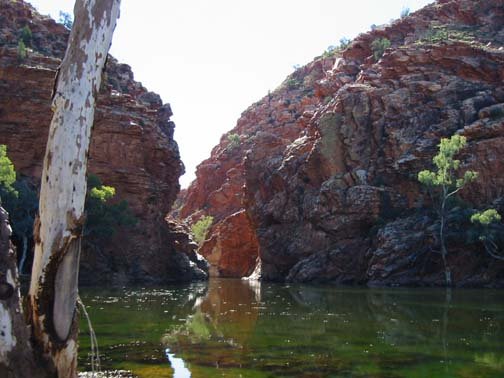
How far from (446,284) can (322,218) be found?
50.1ft

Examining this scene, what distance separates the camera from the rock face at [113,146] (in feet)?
170

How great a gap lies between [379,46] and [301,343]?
66.5m

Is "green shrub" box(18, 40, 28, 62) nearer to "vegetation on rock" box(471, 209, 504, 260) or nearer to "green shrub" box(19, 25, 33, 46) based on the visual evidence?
"green shrub" box(19, 25, 33, 46)

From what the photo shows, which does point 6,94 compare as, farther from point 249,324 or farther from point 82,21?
point 82,21

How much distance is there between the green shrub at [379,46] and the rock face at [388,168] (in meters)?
0.80

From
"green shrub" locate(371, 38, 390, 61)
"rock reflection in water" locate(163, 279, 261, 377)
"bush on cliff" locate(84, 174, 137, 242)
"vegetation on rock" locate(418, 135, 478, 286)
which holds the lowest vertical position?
"rock reflection in water" locate(163, 279, 261, 377)

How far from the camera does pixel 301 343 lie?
12.5m

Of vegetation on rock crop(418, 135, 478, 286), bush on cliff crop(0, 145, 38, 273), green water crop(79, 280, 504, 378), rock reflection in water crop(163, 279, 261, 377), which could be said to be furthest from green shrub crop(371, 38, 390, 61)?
rock reflection in water crop(163, 279, 261, 377)

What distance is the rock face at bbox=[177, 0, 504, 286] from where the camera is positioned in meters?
48.5

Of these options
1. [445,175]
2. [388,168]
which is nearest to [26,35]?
[388,168]

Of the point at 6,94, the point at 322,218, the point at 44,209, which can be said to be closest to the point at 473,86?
the point at 322,218

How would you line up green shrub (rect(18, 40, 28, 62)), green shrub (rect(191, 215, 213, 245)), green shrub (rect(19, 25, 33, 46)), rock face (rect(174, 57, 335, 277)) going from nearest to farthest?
1. green shrub (rect(18, 40, 28, 62))
2. green shrub (rect(19, 25, 33, 46))
3. rock face (rect(174, 57, 335, 277))
4. green shrub (rect(191, 215, 213, 245))

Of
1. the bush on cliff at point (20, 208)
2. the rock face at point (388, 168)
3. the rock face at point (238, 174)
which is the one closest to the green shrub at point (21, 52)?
the bush on cliff at point (20, 208)

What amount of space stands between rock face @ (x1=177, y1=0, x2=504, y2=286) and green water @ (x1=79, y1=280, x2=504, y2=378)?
93.8ft
